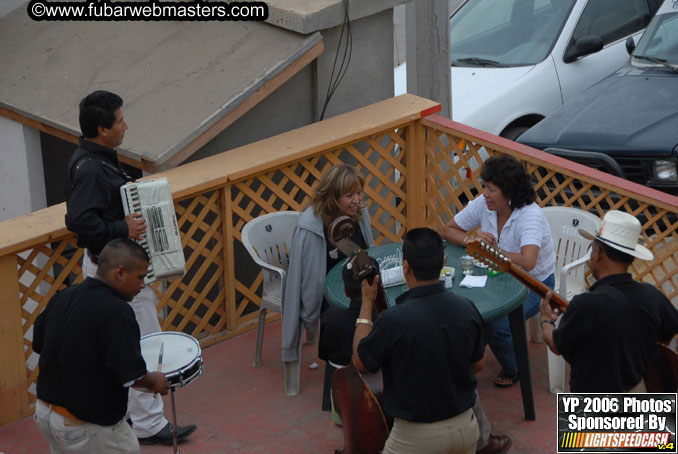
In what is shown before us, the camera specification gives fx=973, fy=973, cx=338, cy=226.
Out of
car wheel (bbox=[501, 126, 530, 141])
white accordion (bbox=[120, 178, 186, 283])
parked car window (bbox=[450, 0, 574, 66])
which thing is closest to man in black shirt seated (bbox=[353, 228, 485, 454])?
white accordion (bbox=[120, 178, 186, 283])

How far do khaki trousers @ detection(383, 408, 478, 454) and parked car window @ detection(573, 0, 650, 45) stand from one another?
20.9ft

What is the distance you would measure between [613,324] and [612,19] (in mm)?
6643

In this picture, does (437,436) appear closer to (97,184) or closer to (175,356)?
(175,356)

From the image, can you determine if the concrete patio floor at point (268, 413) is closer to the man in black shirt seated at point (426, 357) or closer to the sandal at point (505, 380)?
the sandal at point (505, 380)

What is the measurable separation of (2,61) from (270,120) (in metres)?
2.85

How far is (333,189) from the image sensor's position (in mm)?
5527

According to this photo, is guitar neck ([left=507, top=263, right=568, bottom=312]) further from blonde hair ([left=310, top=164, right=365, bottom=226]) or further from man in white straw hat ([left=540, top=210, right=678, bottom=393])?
blonde hair ([left=310, top=164, right=365, bottom=226])

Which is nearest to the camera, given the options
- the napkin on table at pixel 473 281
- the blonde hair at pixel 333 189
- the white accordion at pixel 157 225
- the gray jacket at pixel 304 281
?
the white accordion at pixel 157 225

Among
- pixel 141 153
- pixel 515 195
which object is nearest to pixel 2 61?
pixel 141 153

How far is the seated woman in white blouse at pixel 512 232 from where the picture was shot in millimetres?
5512

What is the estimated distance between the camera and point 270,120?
7625 millimetres

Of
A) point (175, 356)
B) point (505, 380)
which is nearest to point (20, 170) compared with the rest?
point (175, 356)

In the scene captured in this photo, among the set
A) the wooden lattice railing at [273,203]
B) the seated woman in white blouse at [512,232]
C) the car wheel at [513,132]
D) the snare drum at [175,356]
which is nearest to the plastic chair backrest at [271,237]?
the wooden lattice railing at [273,203]

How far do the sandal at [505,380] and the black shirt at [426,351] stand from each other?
1948 millimetres
